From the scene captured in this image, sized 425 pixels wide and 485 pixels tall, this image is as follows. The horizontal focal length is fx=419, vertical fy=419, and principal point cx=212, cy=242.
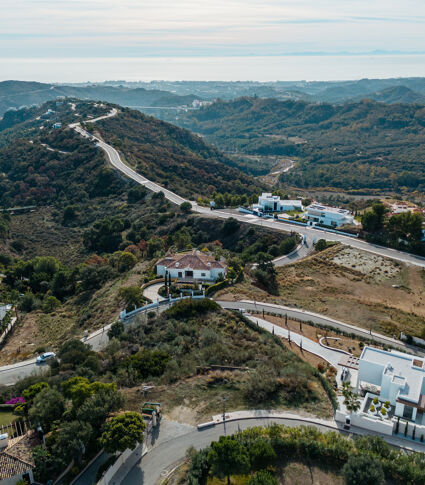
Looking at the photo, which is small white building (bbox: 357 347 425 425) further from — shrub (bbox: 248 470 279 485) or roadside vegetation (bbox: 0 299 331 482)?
shrub (bbox: 248 470 279 485)

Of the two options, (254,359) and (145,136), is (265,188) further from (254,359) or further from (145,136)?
(254,359)

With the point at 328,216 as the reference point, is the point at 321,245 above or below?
below

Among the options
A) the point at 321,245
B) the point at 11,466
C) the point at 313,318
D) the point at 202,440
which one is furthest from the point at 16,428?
the point at 321,245

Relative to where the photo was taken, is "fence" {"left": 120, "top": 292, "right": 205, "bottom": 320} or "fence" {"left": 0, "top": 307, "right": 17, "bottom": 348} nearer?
"fence" {"left": 120, "top": 292, "right": 205, "bottom": 320}

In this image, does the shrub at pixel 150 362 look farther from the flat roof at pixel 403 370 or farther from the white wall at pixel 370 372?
the flat roof at pixel 403 370

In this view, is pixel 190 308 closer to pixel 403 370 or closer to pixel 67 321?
pixel 67 321

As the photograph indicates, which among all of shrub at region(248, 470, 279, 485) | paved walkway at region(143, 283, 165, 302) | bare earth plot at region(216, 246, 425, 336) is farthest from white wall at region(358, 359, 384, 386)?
paved walkway at region(143, 283, 165, 302)
